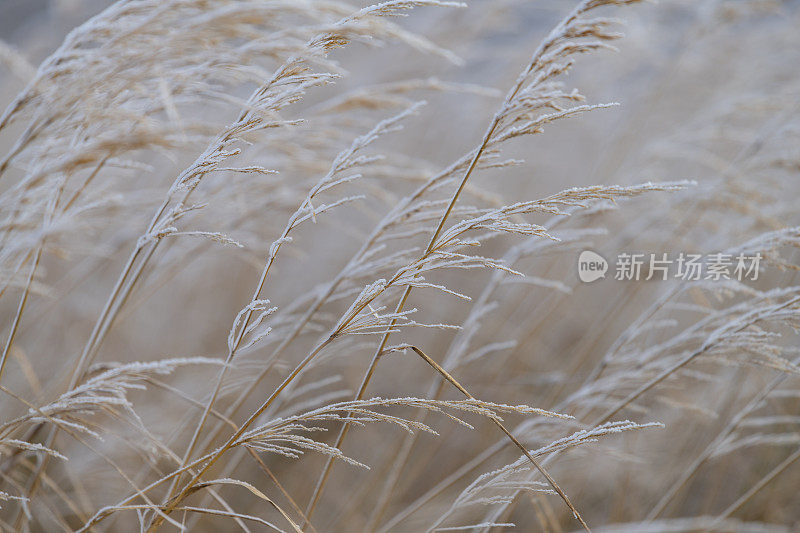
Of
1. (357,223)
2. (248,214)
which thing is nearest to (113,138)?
(248,214)

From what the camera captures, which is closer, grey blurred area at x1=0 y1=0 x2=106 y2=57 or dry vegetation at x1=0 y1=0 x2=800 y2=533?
dry vegetation at x1=0 y1=0 x2=800 y2=533

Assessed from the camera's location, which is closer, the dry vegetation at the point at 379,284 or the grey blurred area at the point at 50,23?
the dry vegetation at the point at 379,284

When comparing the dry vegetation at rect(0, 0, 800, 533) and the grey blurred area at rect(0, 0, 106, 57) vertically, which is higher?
the grey blurred area at rect(0, 0, 106, 57)

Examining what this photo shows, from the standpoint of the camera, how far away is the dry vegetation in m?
0.79

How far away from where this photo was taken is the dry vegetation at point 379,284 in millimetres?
787

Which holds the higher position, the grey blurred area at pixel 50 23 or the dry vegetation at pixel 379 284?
the grey blurred area at pixel 50 23

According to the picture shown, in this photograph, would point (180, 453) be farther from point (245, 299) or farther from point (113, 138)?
point (113, 138)

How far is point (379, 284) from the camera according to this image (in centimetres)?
71

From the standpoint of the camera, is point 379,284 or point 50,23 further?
point 50,23

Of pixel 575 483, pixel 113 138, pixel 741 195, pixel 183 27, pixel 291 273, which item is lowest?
pixel 575 483

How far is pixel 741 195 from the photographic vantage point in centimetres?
135

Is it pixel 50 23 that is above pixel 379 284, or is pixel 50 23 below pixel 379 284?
above

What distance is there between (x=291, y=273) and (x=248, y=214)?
4.20ft

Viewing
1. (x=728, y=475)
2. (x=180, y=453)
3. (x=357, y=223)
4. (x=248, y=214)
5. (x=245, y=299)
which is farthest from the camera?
(x=357, y=223)
